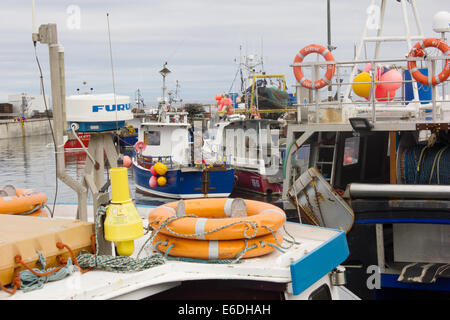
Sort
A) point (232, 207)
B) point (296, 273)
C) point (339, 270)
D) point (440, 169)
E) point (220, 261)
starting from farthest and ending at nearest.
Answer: point (440, 169)
point (232, 207)
point (339, 270)
point (220, 261)
point (296, 273)

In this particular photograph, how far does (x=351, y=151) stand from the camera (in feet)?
31.0

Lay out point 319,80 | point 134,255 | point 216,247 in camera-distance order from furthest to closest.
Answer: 1. point 319,80
2. point 134,255
3. point 216,247

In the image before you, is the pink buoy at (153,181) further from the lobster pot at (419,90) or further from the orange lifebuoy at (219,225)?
the orange lifebuoy at (219,225)

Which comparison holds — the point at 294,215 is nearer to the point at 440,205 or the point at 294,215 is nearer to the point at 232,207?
the point at 440,205

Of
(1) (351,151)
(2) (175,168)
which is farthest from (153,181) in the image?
(1) (351,151)

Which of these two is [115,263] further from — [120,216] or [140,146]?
[140,146]

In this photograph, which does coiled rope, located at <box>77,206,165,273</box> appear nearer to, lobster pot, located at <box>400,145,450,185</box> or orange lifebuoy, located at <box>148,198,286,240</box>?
orange lifebuoy, located at <box>148,198,286,240</box>

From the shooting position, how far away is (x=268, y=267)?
441 centimetres

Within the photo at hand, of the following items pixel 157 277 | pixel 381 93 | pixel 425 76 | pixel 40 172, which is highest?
pixel 425 76

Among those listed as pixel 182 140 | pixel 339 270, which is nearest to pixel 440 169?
pixel 339 270

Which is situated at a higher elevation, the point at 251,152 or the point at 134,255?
the point at 134,255

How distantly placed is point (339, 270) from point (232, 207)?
4.14 ft

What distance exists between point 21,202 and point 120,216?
260 centimetres

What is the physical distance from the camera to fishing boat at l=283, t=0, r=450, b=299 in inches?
279
